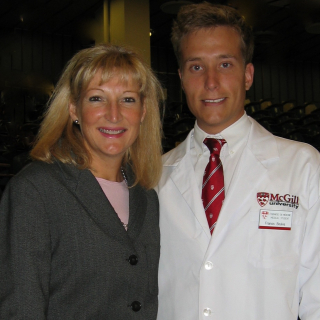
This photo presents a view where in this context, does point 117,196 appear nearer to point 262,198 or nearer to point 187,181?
point 187,181

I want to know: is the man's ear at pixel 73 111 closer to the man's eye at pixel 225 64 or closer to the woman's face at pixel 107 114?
the woman's face at pixel 107 114

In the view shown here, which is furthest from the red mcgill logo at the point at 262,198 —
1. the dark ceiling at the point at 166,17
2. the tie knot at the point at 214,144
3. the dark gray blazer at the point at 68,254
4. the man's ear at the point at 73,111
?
the dark ceiling at the point at 166,17

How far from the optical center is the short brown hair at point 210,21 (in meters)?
1.92

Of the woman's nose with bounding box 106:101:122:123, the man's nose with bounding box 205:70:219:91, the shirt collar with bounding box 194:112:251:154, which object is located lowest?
the shirt collar with bounding box 194:112:251:154

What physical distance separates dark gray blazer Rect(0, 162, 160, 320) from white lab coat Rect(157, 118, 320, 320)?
129 mm

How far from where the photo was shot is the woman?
54.6 inches

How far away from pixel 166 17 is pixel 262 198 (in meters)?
9.60

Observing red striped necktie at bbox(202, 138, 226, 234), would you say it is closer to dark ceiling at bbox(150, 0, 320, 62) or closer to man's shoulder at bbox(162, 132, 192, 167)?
man's shoulder at bbox(162, 132, 192, 167)

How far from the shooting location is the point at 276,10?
10375 mm

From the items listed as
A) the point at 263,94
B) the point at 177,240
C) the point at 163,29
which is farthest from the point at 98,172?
the point at 263,94

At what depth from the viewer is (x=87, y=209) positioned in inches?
62.1

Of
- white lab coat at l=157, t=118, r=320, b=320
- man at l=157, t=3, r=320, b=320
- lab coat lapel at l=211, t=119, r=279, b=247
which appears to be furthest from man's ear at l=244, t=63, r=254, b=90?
white lab coat at l=157, t=118, r=320, b=320

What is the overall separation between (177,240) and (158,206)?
19 cm

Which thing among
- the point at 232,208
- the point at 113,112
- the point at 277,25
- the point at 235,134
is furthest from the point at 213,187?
the point at 277,25
